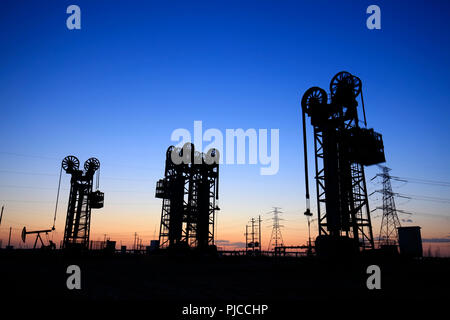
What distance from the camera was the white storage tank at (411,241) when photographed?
120 ft

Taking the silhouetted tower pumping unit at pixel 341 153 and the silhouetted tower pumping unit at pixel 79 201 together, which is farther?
the silhouetted tower pumping unit at pixel 79 201

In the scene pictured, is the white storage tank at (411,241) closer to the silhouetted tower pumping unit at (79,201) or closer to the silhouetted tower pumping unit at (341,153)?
the silhouetted tower pumping unit at (341,153)

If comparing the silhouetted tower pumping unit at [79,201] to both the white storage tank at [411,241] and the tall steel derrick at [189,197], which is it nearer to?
the tall steel derrick at [189,197]

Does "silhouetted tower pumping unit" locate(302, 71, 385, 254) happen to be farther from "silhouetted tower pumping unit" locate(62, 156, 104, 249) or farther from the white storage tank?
"silhouetted tower pumping unit" locate(62, 156, 104, 249)

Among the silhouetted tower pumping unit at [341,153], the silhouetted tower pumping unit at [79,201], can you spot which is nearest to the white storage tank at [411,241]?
the silhouetted tower pumping unit at [341,153]

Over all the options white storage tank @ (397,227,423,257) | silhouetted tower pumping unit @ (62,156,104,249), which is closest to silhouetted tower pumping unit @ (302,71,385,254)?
white storage tank @ (397,227,423,257)

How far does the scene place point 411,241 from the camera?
3709 cm

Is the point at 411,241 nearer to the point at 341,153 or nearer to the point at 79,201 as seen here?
the point at 341,153

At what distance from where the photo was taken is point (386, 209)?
173 ft

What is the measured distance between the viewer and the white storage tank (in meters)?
36.6

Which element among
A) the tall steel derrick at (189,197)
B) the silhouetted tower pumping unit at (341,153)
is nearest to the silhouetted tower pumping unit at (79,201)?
the tall steel derrick at (189,197)
